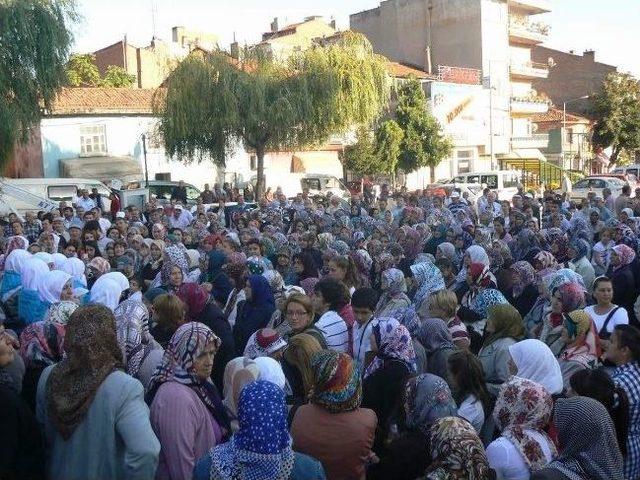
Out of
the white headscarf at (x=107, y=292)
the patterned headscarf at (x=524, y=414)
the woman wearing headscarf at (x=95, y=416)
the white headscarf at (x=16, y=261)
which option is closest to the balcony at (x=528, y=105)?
the white headscarf at (x=16, y=261)

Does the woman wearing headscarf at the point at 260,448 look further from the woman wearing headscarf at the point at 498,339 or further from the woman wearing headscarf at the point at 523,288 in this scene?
the woman wearing headscarf at the point at 523,288

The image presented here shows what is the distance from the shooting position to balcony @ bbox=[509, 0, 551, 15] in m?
50.8

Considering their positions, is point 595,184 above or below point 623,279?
above

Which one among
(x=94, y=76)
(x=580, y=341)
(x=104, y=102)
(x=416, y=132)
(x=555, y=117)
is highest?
(x=94, y=76)

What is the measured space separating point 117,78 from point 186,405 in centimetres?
4329

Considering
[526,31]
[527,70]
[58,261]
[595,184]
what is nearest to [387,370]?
[58,261]

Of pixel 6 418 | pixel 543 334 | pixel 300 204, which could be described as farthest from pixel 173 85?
pixel 6 418

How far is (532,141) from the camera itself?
49.7 meters

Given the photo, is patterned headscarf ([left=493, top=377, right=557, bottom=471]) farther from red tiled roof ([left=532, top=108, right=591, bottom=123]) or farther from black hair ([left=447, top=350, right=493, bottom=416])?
red tiled roof ([left=532, top=108, right=591, bottom=123])

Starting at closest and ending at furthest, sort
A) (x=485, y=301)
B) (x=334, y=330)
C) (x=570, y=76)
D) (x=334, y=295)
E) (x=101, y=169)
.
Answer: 1. (x=334, y=330)
2. (x=334, y=295)
3. (x=485, y=301)
4. (x=101, y=169)
5. (x=570, y=76)

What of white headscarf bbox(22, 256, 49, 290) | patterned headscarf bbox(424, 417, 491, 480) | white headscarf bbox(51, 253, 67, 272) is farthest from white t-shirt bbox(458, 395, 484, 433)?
white headscarf bbox(51, 253, 67, 272)

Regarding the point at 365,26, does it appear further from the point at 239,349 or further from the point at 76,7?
the point at 239,349

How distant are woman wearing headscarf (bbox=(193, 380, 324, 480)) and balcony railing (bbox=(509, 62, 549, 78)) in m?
49.5

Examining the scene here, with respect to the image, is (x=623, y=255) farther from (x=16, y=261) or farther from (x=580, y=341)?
(x=16, y=261)
